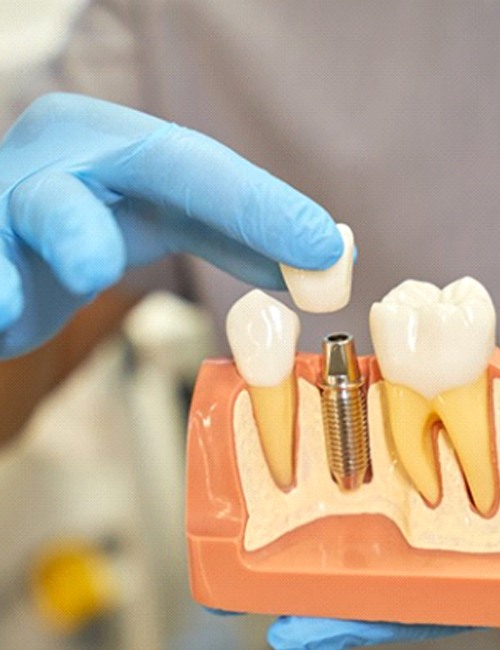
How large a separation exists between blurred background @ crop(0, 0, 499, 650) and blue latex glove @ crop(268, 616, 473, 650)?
0.43 metres

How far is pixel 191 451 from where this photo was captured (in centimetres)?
82

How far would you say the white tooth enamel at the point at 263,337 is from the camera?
809 millimetres

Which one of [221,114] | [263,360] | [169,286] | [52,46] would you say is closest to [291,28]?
[221,114]

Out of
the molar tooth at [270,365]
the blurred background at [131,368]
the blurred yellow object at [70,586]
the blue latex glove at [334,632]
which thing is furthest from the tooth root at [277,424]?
the blurred yellow object at [70,586]

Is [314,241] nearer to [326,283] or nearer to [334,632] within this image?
[326,283]

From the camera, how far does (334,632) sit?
80 centimetres

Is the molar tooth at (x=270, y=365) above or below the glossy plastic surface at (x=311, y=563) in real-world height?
above

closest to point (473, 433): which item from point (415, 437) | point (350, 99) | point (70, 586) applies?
point (415, 437)

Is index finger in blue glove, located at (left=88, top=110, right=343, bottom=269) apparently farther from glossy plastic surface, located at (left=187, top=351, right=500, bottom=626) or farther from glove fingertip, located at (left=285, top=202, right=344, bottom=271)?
glossy plastic surface, located at (left=187, top=351, right=500, bottom=626)

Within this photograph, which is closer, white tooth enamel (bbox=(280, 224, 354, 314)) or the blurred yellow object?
Answer: white tooth enamel (bbox=(280, 224, 354, 314))

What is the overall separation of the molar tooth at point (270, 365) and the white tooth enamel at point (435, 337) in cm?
8

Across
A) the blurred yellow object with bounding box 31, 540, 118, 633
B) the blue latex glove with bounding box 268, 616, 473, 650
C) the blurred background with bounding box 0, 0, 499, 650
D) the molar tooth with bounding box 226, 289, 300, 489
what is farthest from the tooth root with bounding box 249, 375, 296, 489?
the blurred yellow object with bounding box 31, 540, 118, 633

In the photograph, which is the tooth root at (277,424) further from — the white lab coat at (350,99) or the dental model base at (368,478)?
the white lab coat at (350,99)

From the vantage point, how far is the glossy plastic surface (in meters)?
0.75
